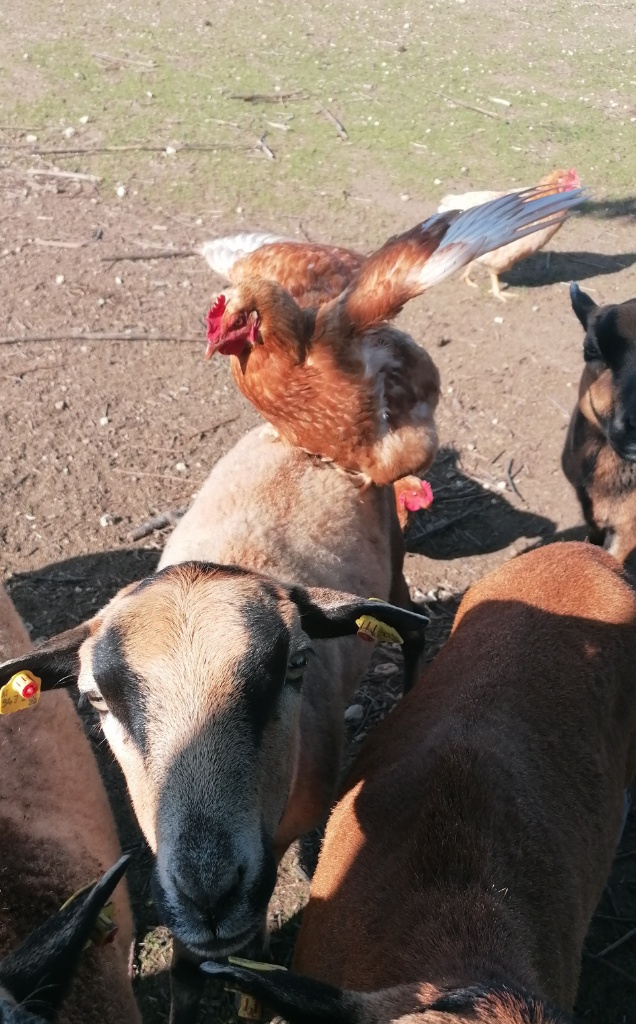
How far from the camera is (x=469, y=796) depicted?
277 cm

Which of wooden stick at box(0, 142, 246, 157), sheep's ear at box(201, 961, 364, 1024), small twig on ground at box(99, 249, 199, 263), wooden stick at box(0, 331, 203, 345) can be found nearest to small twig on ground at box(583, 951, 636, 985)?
sheep's ear at box(201, 961, 364, 1024)

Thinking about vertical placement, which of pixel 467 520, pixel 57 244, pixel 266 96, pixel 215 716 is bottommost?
pixel 467 520

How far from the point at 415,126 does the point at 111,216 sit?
519 cm

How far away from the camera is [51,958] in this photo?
2088mm

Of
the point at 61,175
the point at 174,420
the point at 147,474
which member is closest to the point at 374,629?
the point at 147,474

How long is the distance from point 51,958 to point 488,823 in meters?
1.42

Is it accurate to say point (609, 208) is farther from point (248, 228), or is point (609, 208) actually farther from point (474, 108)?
point (248, 228)

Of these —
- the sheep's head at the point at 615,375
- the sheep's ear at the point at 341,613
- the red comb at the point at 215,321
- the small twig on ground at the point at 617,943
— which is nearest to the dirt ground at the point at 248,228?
the small twig on ground at the point at 617,943

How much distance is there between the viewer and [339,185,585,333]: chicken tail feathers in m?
4.16

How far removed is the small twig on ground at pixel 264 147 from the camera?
10.8 meters

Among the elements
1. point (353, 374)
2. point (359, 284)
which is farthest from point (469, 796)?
point (359, 284)

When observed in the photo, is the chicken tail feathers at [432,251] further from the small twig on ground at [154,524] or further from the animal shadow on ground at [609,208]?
the animal shadow on ground at [609,208]

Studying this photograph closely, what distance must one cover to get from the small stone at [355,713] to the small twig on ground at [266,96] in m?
10.3

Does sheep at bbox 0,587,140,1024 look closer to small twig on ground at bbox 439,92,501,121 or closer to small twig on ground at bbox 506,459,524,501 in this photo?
small twig on ground at bbox 506,459,524,501
